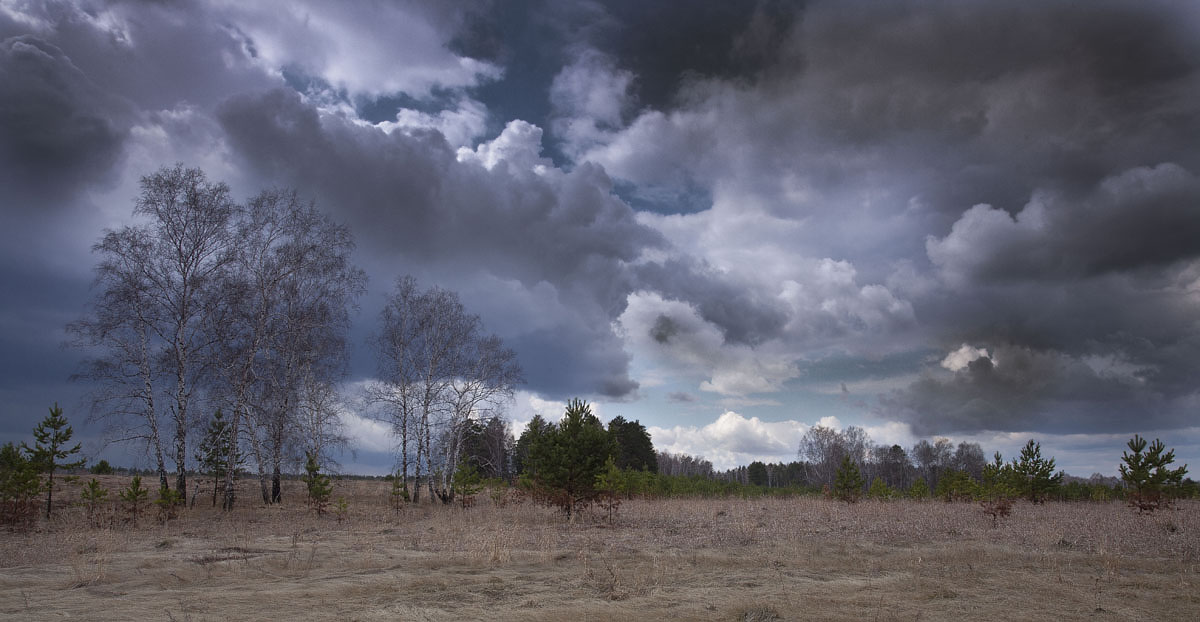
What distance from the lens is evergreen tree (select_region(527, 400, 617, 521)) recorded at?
20125 millimetres

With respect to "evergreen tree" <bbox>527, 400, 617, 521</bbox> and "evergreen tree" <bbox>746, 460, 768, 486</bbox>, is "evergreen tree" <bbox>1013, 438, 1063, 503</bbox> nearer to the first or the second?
"evergreen tree" <bbox>527, 400, 617, 521</bbox>

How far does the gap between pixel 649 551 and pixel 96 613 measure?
9.08m

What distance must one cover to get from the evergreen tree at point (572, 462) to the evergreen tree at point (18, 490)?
1536 cm

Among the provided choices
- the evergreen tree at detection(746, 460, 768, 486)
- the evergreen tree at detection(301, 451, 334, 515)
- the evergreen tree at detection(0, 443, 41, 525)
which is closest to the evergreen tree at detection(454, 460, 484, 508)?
the evergreen tree at detection(301, 451, 334, 515)

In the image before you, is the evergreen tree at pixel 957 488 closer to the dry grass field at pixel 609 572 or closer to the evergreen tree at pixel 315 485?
the dry grass field at pixel 609 572

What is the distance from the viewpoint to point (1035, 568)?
10.9m

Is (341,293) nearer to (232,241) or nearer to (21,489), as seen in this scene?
(232,241)

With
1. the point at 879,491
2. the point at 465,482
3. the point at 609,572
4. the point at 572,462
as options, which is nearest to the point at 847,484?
the point at 879,491

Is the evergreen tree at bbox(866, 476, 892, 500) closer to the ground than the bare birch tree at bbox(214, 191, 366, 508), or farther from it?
closer to the ground

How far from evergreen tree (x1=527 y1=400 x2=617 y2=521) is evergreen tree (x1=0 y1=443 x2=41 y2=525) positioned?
15361 millimetres

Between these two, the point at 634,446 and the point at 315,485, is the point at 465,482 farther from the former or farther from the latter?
the point at 634,446

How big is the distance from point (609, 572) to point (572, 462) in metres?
9.89

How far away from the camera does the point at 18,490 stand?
1875 centimetres

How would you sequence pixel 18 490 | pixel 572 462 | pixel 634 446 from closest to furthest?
1. pixel 18 490
2. pixel 572 462
3. pixel 634 446
